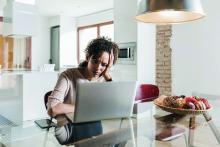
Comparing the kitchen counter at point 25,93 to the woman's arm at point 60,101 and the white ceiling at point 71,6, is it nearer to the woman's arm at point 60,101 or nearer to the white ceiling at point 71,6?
the woman's arm at point 60,101

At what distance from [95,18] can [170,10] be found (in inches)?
230

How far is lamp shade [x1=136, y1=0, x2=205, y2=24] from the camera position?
162 cm

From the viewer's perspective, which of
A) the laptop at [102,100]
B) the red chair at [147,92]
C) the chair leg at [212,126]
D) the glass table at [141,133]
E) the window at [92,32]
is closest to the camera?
the laptop at [102,100]

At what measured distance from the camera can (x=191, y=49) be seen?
3.68 meters

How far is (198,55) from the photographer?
3578 mm

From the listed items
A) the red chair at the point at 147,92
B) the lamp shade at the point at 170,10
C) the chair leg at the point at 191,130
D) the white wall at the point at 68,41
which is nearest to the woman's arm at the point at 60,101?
the lamp shade at the point at 170,10

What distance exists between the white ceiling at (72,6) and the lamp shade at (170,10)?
405 centimetres

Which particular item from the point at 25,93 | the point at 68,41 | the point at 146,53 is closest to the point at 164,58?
the point at 146,53

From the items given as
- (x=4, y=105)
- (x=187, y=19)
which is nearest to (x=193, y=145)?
(x=187, y=19)

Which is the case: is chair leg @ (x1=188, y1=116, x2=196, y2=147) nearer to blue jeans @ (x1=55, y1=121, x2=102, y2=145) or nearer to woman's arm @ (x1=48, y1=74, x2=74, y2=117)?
blue jeans @ (x1=55, y1=121, x2=102, y2=145)

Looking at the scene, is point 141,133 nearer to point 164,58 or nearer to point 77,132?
point 77,132

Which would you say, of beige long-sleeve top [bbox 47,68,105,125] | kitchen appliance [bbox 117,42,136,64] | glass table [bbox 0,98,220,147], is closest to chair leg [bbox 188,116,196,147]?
glass table [bbox 0,98,220,147]

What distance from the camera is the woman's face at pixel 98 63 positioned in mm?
1739

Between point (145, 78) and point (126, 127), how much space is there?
2.19 m
